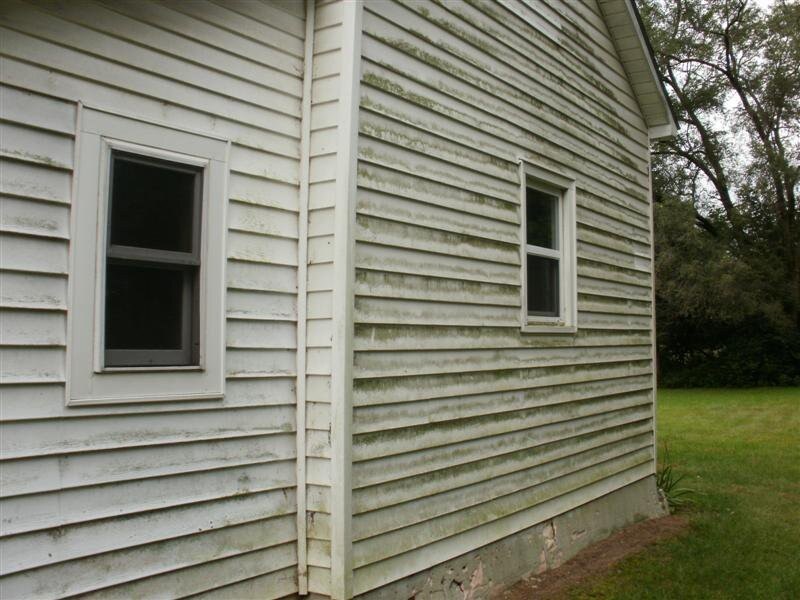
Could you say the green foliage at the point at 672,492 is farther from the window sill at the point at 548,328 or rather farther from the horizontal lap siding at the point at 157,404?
the horizontal lap siding at the point at 157,404

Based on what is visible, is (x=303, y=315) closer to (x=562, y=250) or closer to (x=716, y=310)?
(x=562, y=250)

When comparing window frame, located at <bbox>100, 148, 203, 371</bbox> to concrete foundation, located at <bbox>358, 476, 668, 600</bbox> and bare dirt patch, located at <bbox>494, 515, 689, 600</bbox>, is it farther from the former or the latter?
bare dirt patch, located at <bbox>494, 515, 689, 600</bbox>

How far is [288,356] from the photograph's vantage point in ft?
15.7

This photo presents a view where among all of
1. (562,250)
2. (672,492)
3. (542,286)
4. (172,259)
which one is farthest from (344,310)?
(672,492)

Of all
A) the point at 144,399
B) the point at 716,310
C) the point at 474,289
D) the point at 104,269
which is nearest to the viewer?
the point at 104,269

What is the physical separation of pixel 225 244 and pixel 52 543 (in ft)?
Result: 5.80

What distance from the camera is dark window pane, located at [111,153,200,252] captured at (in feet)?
13.5

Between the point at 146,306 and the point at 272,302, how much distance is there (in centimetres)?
78

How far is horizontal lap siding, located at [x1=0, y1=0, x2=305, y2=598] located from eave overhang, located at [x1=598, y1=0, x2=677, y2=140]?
16.1 ft

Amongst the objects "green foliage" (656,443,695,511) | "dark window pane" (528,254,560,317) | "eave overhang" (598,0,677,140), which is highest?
"eave overhang" (598,0,677,140)

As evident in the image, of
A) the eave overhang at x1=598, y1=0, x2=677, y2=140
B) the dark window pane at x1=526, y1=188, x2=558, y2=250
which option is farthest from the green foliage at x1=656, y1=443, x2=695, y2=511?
the eave overhang at x1=598, y1=0, x2=677, y2=140

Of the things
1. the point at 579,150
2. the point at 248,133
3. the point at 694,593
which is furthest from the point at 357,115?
the point at 694,593

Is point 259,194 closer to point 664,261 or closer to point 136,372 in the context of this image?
point 136,372

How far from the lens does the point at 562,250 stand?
25.1 feet
